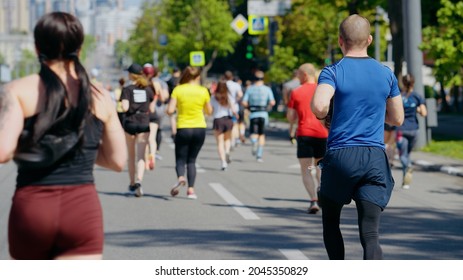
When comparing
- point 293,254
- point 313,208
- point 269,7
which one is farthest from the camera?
point 269,7

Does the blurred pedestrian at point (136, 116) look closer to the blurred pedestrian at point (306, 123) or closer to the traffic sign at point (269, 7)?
the blurred pedestrian at point (306, 123)

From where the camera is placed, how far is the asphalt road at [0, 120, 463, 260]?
9484mm

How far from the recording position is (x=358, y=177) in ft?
21.5

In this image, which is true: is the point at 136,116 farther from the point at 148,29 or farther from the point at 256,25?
the point at 148,29

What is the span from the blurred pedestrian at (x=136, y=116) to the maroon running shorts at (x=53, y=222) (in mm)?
10093

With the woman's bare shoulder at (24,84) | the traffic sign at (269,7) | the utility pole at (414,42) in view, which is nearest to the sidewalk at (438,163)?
the utility pole at (414,42)

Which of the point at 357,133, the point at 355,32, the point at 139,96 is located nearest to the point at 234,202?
the point at 139,96

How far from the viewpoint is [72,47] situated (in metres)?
4.56

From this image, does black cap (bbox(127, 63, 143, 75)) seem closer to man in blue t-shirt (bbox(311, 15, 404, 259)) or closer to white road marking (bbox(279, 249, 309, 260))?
white road marking (bbox(279, 249, 309, 260))

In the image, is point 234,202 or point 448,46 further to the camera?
point 448,46

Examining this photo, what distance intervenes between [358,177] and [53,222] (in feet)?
8.29

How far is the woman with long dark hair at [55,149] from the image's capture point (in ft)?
14.7

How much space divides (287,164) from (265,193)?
606 centimetres

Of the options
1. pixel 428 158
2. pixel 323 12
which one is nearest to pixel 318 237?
pixel 428 158
